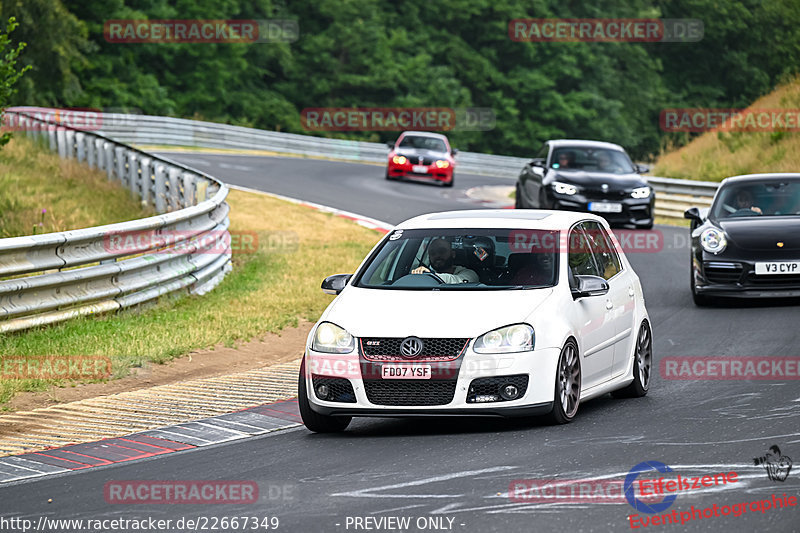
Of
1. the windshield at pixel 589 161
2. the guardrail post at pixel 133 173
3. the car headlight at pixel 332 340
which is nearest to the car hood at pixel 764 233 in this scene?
the car headlight at pixel 332 340

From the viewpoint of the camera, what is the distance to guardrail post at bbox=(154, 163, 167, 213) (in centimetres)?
2105

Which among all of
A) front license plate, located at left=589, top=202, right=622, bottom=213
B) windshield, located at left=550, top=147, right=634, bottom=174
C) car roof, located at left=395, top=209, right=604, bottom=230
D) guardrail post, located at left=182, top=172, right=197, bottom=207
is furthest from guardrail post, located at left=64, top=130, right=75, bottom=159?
car roof, located at left=395, top=209, right=604, bottom=230

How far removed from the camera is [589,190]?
2267cm

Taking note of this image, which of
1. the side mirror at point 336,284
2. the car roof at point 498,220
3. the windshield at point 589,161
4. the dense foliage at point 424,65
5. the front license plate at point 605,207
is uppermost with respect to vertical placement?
the dense foliage at point 424,65

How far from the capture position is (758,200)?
1590 centimetres

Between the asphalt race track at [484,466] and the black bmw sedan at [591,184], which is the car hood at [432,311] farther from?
the black bmw sedan at [591,184]

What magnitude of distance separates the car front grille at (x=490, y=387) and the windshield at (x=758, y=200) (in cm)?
828

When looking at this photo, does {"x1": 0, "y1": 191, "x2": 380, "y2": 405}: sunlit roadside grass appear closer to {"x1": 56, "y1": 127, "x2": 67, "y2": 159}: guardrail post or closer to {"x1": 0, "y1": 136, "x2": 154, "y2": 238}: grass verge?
{"x1": 0, "y1": 136, "x2": 154, "y2": 238}: grass verge

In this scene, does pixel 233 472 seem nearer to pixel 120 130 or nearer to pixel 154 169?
pixel 154 169

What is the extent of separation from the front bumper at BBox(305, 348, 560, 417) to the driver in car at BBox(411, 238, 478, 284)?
103 centimetres

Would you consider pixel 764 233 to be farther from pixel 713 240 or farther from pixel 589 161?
pixel 589 161

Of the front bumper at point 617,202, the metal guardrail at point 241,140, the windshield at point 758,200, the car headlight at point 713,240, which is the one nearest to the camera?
the car headlight at point 713,240

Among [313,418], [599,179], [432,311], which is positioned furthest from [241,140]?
[432,311]

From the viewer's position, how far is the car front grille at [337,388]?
8.30 metres
